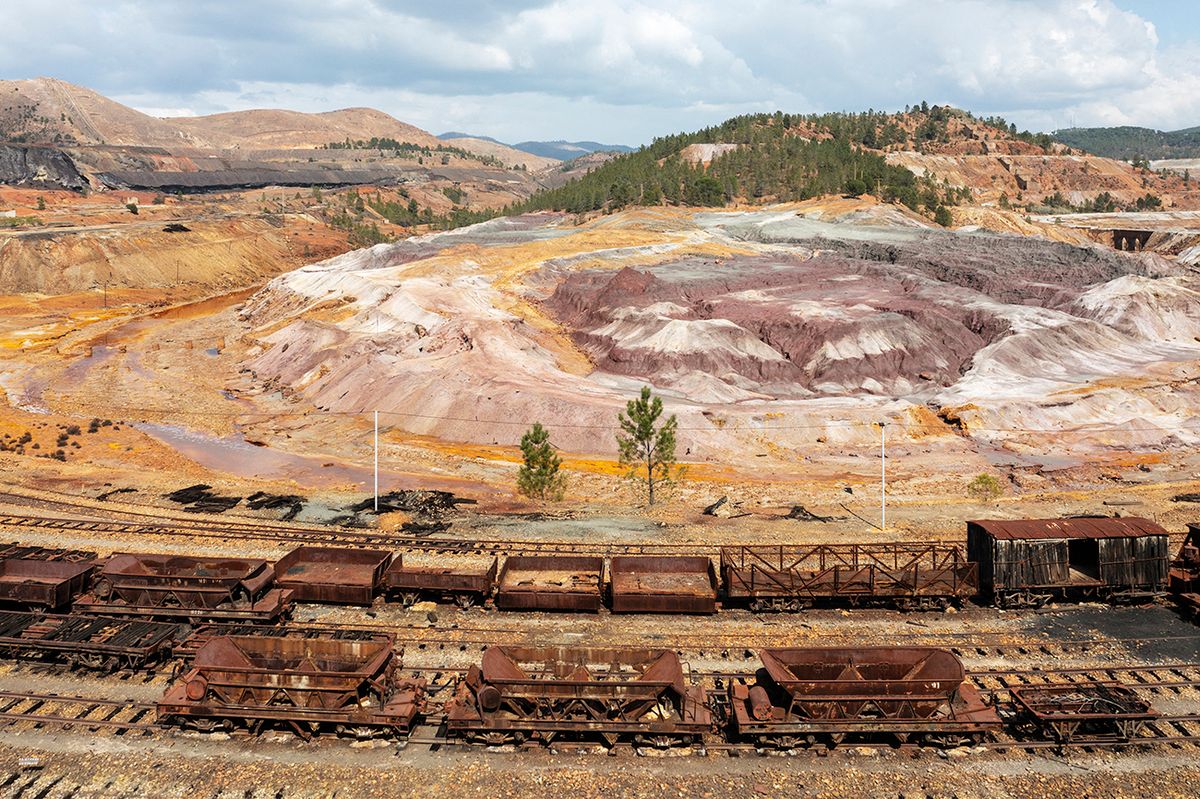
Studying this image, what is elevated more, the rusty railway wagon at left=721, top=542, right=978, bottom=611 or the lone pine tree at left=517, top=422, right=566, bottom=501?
the lone pine tree at left=517, top=422, right=566, bottom=501

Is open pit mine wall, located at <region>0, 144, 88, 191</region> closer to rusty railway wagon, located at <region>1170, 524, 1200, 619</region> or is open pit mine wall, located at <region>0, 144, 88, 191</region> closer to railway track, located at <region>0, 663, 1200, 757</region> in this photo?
railway track, located at <region>0, 663, 1200, 757</region>

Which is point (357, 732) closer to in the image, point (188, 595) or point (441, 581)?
point (441, 581)

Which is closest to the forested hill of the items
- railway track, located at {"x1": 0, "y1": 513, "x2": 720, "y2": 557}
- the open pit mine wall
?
the open pit mine wall

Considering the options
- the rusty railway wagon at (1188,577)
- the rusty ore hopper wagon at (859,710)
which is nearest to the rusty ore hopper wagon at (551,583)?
the rusty ore hopper wagon at (859,710)

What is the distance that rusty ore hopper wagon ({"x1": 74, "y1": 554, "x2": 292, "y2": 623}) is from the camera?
25.4 meters

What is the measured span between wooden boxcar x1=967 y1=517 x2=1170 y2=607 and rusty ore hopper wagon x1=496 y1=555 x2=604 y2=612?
45.3 feet

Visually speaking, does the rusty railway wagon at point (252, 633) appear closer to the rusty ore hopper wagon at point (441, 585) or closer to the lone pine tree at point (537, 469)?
the rusty ore hopper wagon at point (441, 585)

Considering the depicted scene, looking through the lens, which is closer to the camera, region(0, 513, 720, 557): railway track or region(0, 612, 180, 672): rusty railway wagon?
region(0, 612, 180, 672): rusty railway wagon

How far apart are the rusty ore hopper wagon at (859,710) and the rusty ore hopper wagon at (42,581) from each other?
71.2 ft

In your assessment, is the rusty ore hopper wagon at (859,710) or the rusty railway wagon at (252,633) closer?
the rusty ore hopper wagon at (859,710)

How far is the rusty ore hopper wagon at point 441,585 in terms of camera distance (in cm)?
2697

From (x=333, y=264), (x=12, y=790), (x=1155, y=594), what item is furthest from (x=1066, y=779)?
(x=333, y=264)

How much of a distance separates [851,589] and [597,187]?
136m

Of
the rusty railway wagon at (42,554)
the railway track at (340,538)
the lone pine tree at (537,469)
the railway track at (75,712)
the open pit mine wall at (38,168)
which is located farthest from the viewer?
the open pit mine wall at (38,168)
